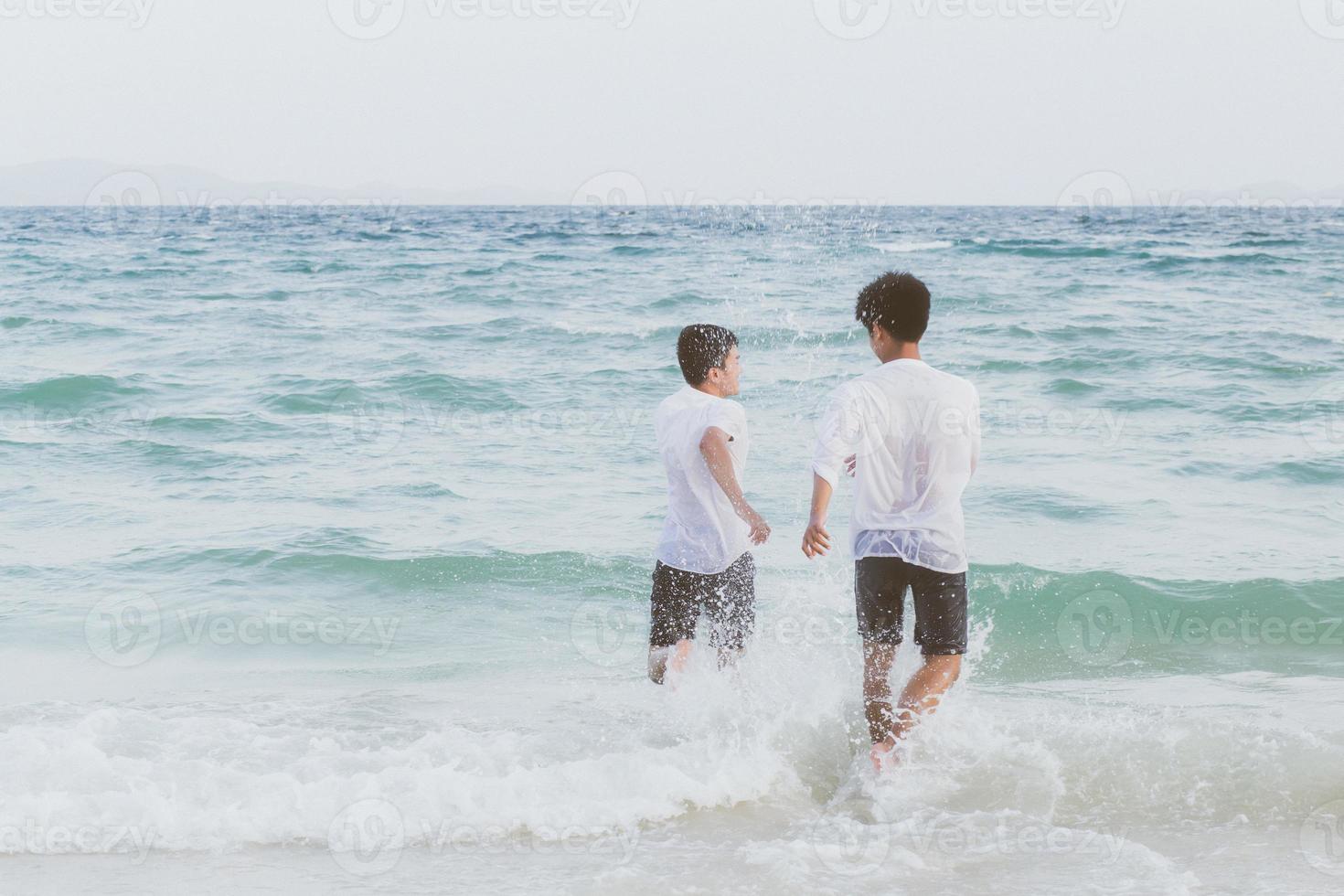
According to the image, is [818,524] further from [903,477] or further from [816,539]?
[903,477]

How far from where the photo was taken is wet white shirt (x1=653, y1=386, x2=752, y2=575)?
4.60m

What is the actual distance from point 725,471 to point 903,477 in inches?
27.2

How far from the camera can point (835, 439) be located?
159 inches

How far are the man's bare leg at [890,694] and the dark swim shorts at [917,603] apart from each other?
0.17ft

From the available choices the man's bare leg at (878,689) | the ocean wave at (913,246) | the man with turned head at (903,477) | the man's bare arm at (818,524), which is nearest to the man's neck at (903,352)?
the man with turned head at (903,477)

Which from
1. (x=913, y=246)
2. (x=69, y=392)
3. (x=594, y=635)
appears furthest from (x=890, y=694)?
(x=913, y=246)

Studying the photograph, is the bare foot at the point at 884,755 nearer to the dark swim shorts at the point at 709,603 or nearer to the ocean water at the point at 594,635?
the ocean water at the point at 594,635

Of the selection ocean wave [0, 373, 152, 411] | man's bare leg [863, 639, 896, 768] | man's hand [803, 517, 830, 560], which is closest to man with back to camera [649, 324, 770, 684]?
man's hand [803, 517, 830, 560]

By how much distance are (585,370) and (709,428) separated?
10154mm

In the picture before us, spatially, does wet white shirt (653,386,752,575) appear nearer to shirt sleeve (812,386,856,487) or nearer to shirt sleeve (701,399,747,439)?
shirt sleeve (701,399,747,439)

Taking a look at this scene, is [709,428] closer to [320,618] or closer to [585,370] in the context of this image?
[320,618]

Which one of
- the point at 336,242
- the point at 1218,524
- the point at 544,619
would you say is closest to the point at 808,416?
the point at 1218,524

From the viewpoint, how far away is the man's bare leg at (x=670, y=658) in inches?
194

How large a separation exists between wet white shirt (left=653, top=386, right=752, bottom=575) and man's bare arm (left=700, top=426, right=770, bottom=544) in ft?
0.17
